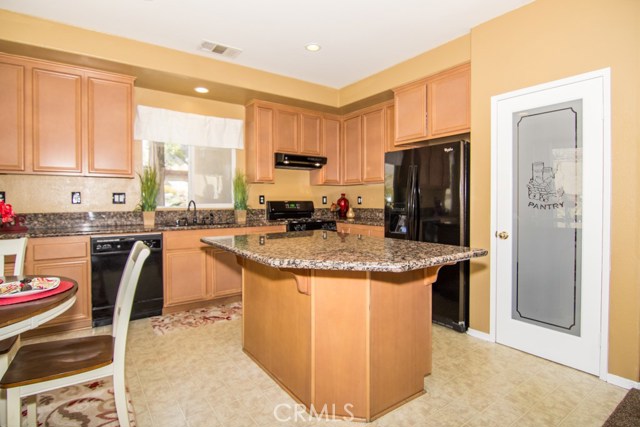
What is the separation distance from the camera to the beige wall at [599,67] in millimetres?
2178

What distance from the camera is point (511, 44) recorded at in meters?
2.77

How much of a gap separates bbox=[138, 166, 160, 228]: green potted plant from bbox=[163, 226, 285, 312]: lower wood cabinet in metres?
0.31

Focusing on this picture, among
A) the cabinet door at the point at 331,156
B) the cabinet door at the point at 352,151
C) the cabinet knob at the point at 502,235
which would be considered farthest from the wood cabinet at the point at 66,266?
the cabinet knob at the point at 502,235

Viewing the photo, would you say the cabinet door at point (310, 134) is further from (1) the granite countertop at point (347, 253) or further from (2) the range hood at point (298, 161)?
(1) the granite countertop at point (347, 253)

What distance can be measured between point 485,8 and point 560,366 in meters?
2.79

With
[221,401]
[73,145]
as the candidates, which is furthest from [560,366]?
[73,145]

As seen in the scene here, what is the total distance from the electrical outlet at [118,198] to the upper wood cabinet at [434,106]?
3.13 m

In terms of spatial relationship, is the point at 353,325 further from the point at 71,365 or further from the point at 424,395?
the point at 71,365

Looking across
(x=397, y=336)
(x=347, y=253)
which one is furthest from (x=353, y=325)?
(x=347, y=253)

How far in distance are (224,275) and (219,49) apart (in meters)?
2.41

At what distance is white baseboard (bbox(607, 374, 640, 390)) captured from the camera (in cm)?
217

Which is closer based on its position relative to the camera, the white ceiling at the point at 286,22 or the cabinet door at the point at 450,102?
the white ceiling at the point at 286,22

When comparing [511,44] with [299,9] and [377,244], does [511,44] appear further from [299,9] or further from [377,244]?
[377,244]

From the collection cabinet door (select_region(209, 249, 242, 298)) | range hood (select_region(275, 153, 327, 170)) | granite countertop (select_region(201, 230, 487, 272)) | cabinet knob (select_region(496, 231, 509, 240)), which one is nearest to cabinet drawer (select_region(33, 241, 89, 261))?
cabinet door (select_region(209, 249, 242, 298))
